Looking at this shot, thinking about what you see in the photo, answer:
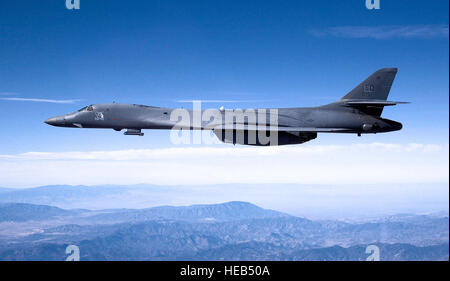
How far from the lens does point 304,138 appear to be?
15258 millimetres

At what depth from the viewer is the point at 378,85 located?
1505 cm

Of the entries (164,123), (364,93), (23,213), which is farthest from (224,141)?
(23,213)

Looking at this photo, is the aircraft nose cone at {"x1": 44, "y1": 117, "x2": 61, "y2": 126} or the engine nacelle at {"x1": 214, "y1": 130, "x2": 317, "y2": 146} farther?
the aircraft nose cone at {"x1": 44, "y1": 117, "x2": 61, "y2": 126}

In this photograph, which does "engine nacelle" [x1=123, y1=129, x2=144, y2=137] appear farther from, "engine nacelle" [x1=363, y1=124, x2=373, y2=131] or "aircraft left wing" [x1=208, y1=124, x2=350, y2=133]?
"engine nacelle" [x1=363, y1=124, x2=373, y2=131]

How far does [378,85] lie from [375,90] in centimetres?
25

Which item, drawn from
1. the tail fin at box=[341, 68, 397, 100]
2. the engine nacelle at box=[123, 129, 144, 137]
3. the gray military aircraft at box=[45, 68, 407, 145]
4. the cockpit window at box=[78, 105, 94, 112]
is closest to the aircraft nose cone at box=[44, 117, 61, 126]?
the cockpit window at box=[78, 105, 94, 112]

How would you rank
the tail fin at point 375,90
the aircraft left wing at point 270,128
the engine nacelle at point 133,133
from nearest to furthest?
the aircraft left wing at point 270,128 < the tail fin at point 375,90 < the engine nacelle at point 133,133

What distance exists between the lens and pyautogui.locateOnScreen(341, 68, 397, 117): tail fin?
15.0m

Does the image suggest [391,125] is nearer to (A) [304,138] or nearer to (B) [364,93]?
(B) [364,93]

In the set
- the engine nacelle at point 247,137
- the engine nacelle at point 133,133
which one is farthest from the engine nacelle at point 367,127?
the engine nacelle at point 133,133

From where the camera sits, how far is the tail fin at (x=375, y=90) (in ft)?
49.2

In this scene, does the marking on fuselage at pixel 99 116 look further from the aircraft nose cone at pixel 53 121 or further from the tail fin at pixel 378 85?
the tail fin at pixel 378 85

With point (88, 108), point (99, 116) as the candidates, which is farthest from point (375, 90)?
point (88, 108)
